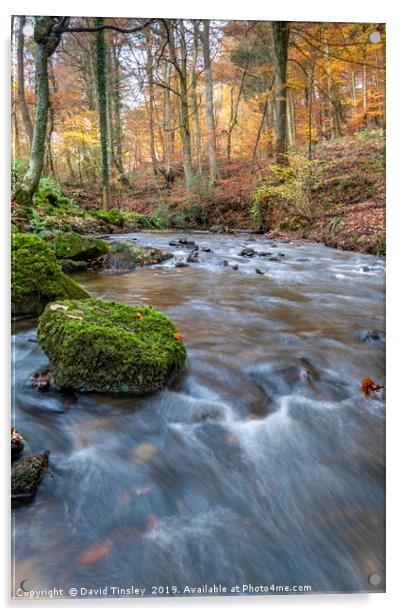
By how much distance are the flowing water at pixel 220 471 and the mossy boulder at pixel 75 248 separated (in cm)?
313

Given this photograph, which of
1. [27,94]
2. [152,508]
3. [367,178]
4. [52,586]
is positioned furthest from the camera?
[367,178]

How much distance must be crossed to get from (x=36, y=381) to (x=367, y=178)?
4.83m

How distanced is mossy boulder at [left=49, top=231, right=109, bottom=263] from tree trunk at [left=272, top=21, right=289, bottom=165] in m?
3.27

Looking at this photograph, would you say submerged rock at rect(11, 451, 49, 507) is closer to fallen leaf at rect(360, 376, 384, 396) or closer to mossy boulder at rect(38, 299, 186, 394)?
mossy boulder at rect(38, 299, 186, 394)

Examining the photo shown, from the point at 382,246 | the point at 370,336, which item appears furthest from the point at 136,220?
the point at 370,336

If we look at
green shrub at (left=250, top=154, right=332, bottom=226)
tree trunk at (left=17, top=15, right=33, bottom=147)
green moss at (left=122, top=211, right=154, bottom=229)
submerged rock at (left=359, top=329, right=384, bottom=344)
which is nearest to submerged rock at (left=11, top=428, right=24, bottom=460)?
tree trunk at (left=17, top=15, right=33, bottom=147)

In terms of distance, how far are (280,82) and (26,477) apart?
481 centimetres

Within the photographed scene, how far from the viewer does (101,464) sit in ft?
7.73

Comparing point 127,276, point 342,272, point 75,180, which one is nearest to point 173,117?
point 75,180

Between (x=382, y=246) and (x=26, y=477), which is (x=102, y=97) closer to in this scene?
(x=382, y=246)

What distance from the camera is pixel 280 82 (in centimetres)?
493

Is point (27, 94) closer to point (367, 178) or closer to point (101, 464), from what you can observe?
point (101, 464)

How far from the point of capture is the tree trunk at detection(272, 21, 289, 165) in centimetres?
302
